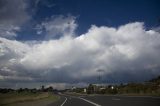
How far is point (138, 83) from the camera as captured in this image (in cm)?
11156

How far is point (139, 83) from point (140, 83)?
1139mm

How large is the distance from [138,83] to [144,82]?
3.24 meters

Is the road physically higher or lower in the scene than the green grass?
lower

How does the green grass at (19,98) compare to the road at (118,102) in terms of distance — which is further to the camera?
the green grass at (19,98)

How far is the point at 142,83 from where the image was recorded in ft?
356

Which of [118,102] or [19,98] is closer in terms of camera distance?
[118,102]

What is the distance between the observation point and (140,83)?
359ft

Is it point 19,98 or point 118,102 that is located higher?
point 19,98

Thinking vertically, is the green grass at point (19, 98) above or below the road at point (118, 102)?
above

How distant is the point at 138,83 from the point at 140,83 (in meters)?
2.16

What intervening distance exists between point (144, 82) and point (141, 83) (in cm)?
111

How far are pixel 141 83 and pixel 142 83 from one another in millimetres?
562

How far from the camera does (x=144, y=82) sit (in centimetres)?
10881

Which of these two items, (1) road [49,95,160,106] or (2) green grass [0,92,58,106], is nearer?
(1) road [49,95,160,106]
